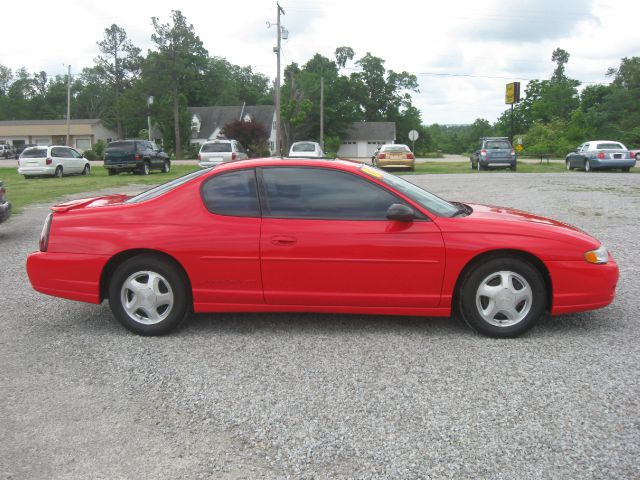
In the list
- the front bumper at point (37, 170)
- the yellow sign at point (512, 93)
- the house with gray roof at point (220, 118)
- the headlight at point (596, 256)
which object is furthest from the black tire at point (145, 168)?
the house with gray roof at point (220, 118)

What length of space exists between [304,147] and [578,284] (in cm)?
2492

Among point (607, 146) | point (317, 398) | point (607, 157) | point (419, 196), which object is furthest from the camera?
point (607, 146)

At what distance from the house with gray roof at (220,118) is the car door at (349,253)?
81.4 meters

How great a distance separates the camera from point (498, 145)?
29562mm

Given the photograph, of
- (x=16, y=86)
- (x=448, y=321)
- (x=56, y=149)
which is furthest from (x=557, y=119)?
(x=16, y=86)

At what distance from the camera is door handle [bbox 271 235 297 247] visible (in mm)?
4590

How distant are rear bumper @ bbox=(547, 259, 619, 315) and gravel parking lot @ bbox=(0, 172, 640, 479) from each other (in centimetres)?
28

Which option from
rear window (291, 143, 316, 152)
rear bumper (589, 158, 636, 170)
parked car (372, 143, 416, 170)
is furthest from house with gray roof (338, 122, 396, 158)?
rear bumper (589, 158, 636, 170)

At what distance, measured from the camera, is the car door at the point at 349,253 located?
4.55 m

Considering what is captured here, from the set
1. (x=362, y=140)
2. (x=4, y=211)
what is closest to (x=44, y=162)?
(x=4, y=211)

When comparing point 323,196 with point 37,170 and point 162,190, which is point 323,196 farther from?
point 37,170

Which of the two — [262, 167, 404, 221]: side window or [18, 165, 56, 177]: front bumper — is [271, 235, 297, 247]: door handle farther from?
[18, 165, 56, 177]: front bumper

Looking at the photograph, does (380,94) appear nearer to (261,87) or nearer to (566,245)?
(261,87)

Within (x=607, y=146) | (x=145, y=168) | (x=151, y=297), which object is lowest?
(x=151, y=297)
